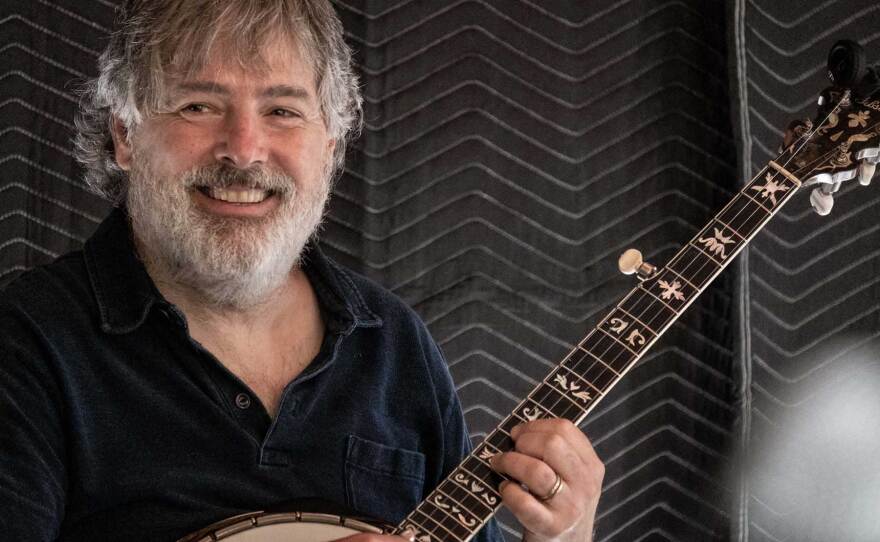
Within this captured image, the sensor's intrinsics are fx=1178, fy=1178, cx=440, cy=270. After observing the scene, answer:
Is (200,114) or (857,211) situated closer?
(200,114)

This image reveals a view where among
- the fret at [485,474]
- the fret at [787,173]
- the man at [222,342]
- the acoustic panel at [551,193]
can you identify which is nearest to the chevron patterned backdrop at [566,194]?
the acoustic panel at [551,193]

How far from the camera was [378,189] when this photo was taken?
181 centimetres

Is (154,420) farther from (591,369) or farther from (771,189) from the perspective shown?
(771,189)

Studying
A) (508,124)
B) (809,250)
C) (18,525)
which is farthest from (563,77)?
(18,525)

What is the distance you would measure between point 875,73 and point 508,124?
2.13 feet

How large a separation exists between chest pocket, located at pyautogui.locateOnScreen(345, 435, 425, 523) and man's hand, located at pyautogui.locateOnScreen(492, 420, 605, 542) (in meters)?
0.22

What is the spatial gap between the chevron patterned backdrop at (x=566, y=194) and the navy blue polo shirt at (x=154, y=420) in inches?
15.0

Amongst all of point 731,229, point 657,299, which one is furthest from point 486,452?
point 731,229

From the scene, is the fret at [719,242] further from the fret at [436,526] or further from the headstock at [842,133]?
the fret at [436,526]

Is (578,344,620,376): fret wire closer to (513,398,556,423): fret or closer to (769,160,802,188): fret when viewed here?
(513,398,556,423): fret

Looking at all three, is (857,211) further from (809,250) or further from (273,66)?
(273,66)

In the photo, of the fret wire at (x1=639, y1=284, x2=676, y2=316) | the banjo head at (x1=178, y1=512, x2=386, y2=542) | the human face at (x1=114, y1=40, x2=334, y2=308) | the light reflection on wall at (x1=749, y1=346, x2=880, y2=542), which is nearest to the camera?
the banjo head at (x1=178, y1=512, x2=386, y2=542)

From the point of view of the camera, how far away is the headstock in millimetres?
1269

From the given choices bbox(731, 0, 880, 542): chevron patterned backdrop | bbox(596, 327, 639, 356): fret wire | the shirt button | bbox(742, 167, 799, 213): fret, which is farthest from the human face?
bbox(731, 0, 880, 542): chevron patterned backdrop
